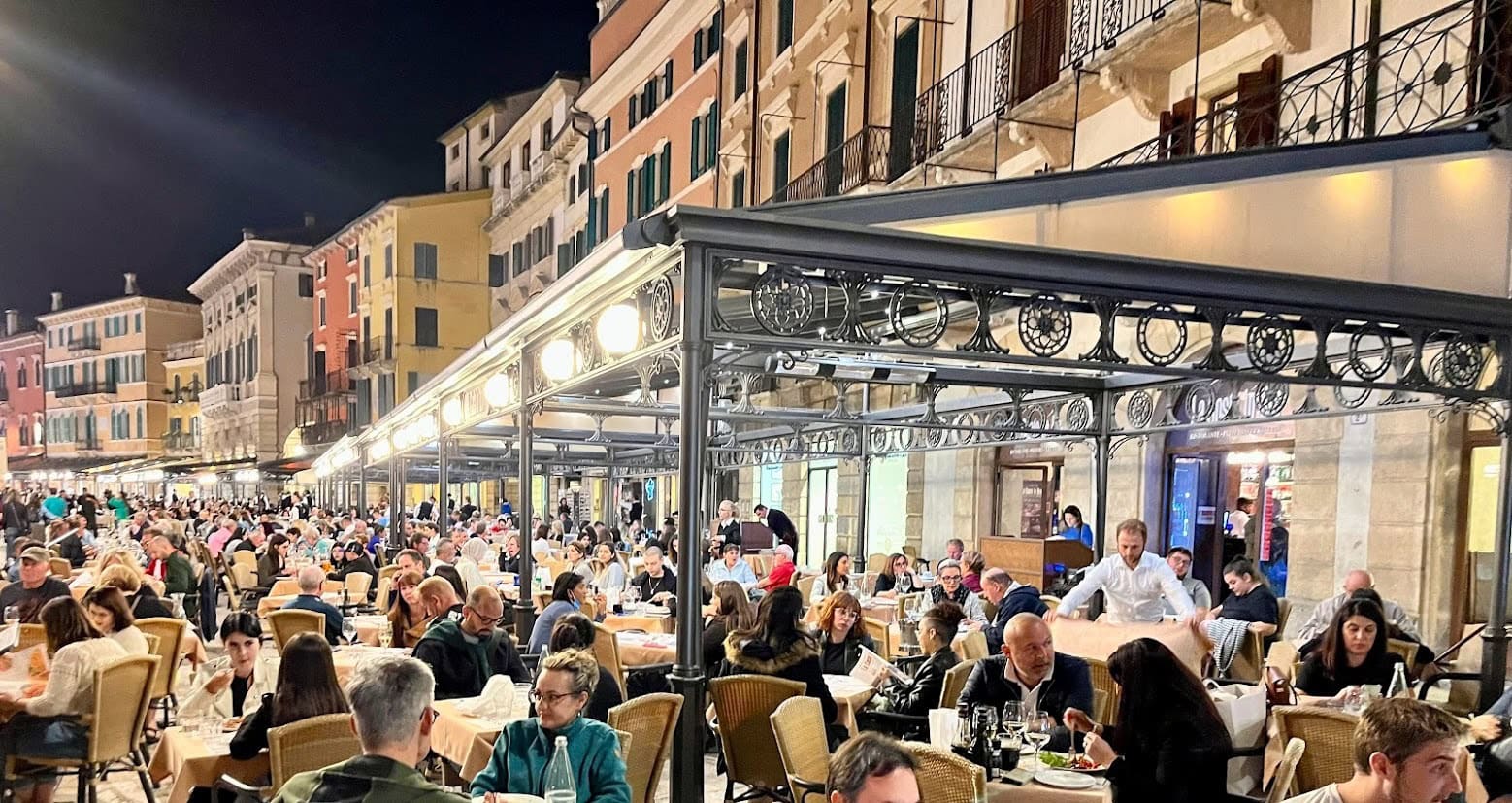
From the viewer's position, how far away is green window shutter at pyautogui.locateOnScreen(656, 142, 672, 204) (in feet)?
86.3

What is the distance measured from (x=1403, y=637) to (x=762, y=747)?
5.30 m

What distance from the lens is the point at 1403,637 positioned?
25.1ft

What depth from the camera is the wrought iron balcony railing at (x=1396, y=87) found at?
7863 millimetres

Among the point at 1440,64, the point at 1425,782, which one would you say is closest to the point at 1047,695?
the point at 1425,782

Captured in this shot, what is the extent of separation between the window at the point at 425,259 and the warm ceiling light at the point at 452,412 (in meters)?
31.6

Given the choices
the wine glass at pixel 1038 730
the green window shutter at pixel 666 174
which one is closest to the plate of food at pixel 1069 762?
the wine glass at pixel 1038 730

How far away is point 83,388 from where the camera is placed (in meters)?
72.0

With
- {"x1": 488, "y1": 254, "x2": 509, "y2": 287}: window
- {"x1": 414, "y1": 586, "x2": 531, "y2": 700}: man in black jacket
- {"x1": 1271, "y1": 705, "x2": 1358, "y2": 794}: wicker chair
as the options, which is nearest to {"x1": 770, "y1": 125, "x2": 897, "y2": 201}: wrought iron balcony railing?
{"x1": 414, "y1": 586, "x2": 531, "y2": 700}: man in black jacket

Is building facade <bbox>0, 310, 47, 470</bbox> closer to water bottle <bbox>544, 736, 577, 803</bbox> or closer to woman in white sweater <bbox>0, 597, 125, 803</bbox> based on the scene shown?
woman in white sweater <bbox>0, 597, 125, 803</bbox>

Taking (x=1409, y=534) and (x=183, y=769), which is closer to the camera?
(x=183, y=769)

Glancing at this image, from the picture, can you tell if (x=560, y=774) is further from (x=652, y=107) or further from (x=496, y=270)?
(x=496, y=270)

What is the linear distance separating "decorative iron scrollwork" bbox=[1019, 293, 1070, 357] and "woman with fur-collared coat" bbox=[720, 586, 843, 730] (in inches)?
78.5

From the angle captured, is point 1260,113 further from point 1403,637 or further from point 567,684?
point 567,684

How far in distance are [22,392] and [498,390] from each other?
3496 inches
